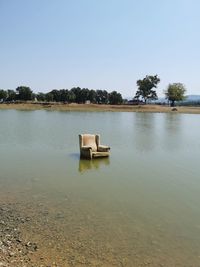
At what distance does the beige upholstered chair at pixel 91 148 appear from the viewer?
20.7 m

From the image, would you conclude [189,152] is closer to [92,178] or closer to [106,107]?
[92,178]

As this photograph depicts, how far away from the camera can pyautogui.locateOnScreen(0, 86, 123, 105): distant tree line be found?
123 meters

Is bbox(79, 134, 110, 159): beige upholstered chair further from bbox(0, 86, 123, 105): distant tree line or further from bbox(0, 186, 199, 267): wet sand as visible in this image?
bbox(0, 86, 123, 105): distant tree line

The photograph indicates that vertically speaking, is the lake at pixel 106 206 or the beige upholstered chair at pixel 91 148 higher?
the beige upholstered chair at pixel 91 148

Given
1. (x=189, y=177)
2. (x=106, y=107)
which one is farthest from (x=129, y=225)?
(x=106, y=107)

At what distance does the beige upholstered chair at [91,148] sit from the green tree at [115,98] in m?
98.8

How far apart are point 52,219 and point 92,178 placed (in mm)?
5827

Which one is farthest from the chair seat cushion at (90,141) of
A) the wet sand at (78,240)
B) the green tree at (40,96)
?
the green tree at (40,96)

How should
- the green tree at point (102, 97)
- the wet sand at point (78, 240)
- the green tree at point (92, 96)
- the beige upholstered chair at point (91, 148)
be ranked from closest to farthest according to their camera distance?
the wet sand at point (78, 240) → the beige upholstered chair at point (91, 148) → the green tree at point (92, 96) → the green tree at point (102, 97)

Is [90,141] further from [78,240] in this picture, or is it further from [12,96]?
[12,96]

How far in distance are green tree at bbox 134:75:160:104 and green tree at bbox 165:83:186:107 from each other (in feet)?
15.2

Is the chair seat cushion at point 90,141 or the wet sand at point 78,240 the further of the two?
the chair seat cushion at point 90,141

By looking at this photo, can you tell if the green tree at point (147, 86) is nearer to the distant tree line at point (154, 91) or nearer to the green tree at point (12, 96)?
the distant tree line at point (154, 91)

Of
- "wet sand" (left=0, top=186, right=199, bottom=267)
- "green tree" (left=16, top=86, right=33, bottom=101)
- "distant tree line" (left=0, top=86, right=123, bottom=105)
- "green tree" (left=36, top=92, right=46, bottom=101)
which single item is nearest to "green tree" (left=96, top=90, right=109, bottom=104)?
"distant tree line" (left=0, top=86, right=123, bottom=105)
